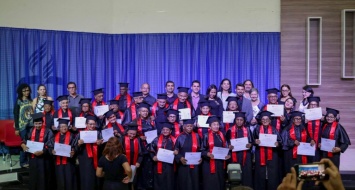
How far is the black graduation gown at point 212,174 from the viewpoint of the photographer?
22.1ft

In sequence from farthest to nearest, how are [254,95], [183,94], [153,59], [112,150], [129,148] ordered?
[153,59] → [254,95] → [183,94] → [129,148] → [112,150]

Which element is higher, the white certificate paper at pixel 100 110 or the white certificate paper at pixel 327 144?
the white certificate paper at pixel 100 110

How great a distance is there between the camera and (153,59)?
10.3 metres

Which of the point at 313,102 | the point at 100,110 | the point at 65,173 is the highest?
A: the point at 313,102

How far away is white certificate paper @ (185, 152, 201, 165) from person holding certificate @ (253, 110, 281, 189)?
970 mm

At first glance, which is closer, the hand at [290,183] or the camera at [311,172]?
the hand at [290,183]

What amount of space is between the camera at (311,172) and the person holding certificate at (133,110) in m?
5.26

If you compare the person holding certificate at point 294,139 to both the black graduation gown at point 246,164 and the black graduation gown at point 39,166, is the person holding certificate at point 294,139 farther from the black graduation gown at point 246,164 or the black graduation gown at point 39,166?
the black graduation gown at point 39,166

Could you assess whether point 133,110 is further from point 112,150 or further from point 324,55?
point 324,55

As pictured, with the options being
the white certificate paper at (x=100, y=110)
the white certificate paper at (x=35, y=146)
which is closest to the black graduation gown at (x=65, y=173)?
the white certificate paper at (x=35, y=146)

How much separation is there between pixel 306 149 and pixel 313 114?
60 centimetres

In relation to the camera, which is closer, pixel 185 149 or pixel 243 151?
pixel 185 149

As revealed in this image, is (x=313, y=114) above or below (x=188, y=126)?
above

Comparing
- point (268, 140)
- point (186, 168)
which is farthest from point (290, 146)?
point (186, 168)
